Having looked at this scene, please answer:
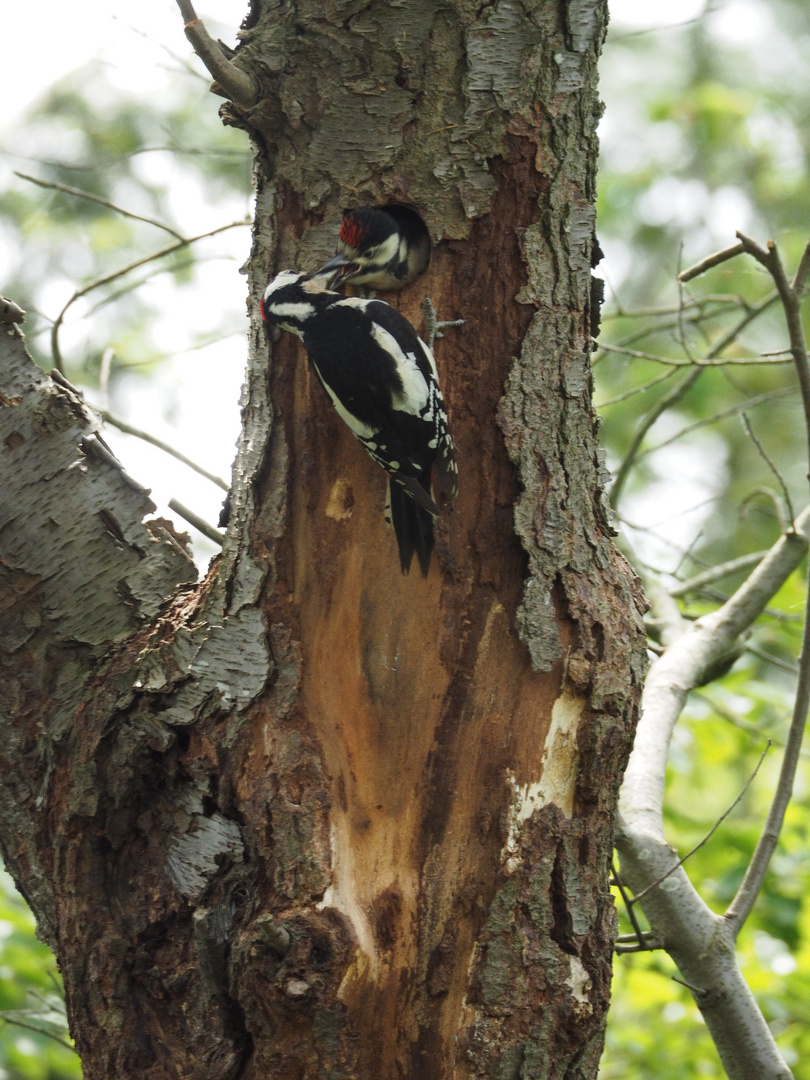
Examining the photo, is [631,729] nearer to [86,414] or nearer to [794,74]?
[86,414]

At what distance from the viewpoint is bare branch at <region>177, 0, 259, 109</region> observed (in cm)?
176

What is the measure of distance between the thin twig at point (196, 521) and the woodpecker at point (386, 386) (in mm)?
590

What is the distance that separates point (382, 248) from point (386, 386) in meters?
0.30

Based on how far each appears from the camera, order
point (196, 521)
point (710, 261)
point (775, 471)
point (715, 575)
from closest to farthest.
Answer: point (710, 261), point (196, 521), point (775, 471), point (715, 575)

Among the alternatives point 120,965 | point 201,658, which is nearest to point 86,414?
point 201,658

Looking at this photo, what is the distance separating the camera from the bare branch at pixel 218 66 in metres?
1.76

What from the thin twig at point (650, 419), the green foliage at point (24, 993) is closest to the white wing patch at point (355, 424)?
the thin twig at point (650, 419)

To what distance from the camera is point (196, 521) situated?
7.95 feet

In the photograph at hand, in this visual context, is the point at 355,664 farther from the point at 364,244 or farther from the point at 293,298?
the point at 364,244

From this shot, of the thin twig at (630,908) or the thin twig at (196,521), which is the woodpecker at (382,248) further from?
the thin twig at (630,908)

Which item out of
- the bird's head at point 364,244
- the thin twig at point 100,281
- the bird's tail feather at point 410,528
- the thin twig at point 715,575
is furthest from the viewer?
the thin twig at point 715,575

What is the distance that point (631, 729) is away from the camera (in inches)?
73.4

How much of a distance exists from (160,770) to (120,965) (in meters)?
0.35

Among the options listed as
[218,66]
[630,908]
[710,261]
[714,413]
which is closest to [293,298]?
[218,66]
